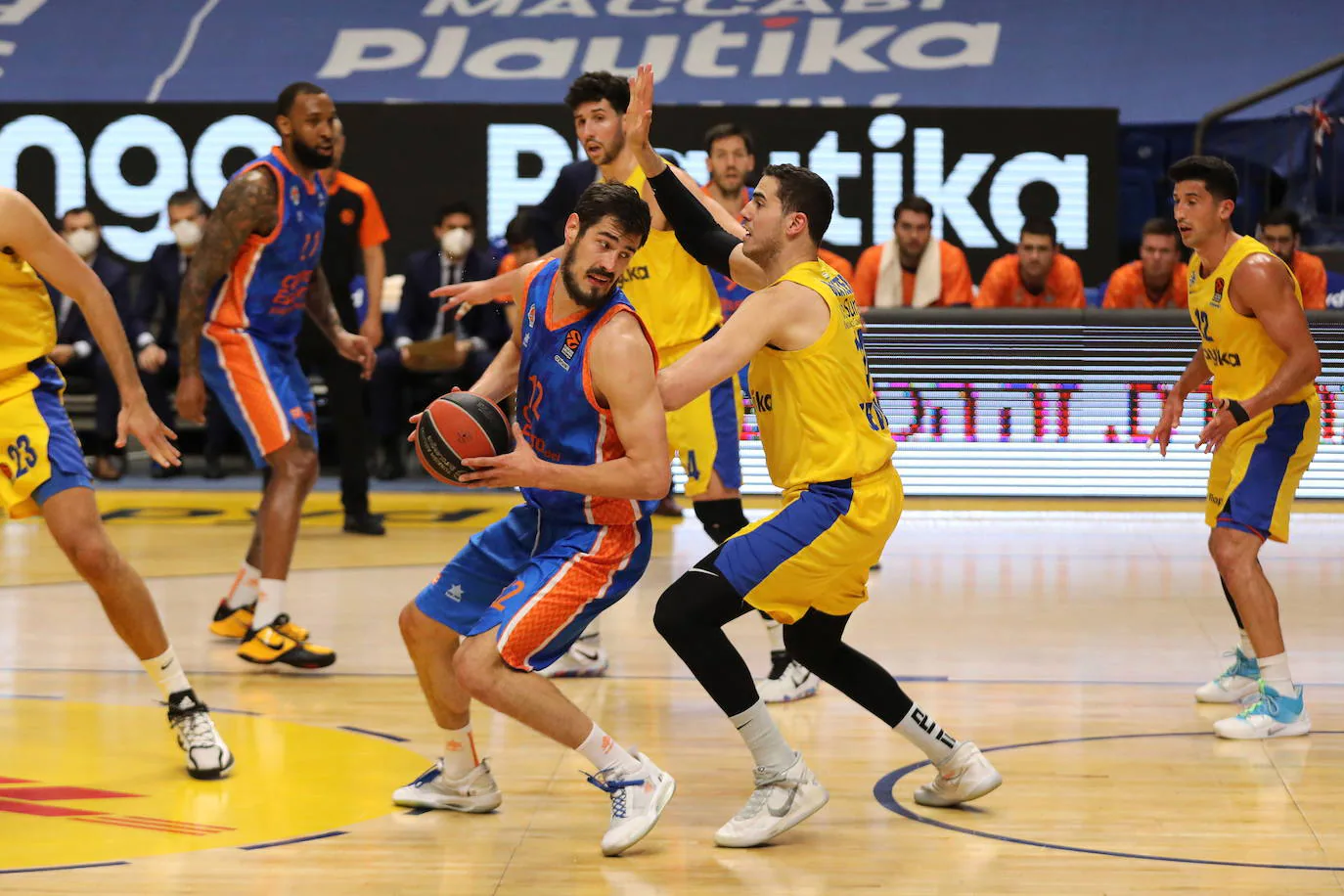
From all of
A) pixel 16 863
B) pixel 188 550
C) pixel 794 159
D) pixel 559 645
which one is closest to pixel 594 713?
pixel 559 645

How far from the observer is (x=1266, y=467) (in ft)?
18.3

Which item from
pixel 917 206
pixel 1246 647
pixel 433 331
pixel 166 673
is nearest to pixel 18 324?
pixel 166 673

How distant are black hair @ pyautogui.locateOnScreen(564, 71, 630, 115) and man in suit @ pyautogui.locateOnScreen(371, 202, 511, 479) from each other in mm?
5536

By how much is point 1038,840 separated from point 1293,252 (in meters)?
6.48

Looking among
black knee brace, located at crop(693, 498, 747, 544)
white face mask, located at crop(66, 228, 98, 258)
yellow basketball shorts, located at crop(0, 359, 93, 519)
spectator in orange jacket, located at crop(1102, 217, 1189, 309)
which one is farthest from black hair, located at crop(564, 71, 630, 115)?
white face mask, located at crop(66, 228, 98, 258)

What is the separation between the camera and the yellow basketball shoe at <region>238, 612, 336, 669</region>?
6.17 m

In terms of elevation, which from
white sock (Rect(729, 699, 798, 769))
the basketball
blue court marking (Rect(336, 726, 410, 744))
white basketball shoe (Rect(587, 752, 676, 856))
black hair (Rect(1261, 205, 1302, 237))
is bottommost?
blue court marking (Rect(336, 726, 410, 744))

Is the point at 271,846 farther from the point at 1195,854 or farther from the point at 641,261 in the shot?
the point at 641,261

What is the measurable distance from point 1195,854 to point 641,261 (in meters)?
2.96

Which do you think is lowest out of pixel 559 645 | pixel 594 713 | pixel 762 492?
pixel 762 492

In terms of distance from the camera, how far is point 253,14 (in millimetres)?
15898

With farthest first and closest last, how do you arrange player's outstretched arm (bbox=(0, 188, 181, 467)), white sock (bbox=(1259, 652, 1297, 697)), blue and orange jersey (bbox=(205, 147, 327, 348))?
blue and orange jersey (bbox=(205, 147, 327, 348)) < white sock (bbox=(1259, 652, 1297, 697)) < player's outstretched arm (bbox=(0, 188, 181, 467))

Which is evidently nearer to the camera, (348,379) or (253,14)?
(348,379)

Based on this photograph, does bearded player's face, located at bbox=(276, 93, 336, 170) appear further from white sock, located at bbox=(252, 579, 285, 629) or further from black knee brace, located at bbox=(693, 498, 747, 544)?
black knee brace, located at bbox=(693, 498, 747, 544)
